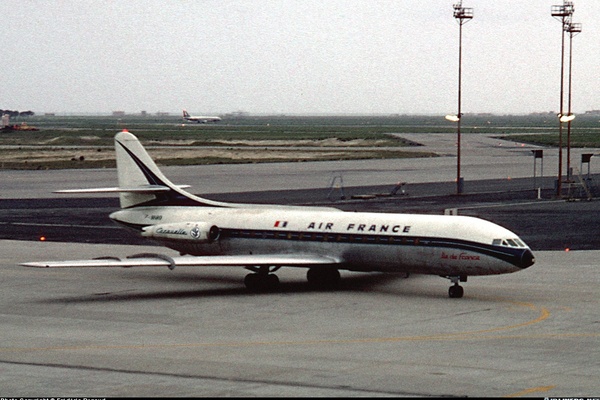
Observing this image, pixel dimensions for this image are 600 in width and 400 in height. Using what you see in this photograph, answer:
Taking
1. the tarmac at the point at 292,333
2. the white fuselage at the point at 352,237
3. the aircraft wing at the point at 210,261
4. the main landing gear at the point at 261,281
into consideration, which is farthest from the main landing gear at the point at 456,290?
the main landing gear at the point at 261,281

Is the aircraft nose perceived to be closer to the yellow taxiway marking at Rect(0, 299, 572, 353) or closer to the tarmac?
the tarmac

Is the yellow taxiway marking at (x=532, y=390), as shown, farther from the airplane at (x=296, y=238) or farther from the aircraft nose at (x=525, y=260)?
the airplane at (x=296, y=238)

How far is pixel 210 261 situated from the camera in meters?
39.9

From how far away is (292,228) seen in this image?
4212cm

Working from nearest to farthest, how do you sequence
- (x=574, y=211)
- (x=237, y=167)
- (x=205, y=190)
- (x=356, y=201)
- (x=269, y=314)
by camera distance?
(x=269, y=314) → (x=574, y=211) → (x=356, y=201) → (x=205, y=190) → (x=237, y=167)

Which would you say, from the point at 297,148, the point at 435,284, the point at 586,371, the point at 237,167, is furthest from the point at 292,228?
the point at 297,148

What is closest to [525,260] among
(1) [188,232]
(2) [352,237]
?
(2) [352,237]

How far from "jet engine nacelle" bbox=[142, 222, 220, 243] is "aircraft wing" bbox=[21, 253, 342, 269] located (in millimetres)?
2098

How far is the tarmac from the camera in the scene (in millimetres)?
24484

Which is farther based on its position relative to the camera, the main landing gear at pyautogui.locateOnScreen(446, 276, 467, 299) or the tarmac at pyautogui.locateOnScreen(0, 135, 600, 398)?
the main landing gear at pyautogui.locateOnScreen(446, 276, 467, 299)

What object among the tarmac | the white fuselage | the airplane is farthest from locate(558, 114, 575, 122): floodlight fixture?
the white fuselage

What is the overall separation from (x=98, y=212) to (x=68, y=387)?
51207mm

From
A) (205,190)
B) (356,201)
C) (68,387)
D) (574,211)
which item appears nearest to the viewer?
(68,387)

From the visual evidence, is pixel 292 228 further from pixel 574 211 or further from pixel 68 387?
pixel 574 211
